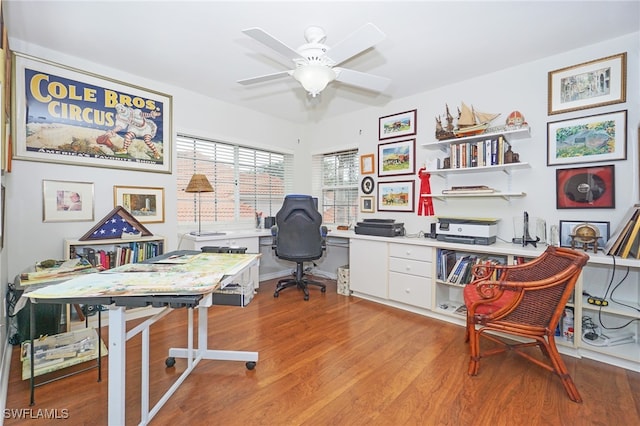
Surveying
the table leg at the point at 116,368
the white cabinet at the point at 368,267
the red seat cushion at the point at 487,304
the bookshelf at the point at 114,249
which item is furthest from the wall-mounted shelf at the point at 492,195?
the bookshelf at the point at 114,249

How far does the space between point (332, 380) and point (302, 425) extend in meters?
0.41

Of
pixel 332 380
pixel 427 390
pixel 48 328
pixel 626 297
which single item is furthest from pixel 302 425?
pixel 626 297

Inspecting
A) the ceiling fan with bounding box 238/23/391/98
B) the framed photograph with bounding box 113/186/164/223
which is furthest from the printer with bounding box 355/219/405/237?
the framed photograph with bounding box 113/186/164/223

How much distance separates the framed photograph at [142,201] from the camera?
294 cm

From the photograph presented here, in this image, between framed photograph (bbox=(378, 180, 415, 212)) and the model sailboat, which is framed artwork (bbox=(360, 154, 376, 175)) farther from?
the model sailboat

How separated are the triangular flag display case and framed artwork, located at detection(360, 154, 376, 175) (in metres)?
2.64

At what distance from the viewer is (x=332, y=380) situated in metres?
1.86

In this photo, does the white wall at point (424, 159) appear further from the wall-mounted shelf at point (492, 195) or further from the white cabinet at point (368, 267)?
the white cabinet at point (368, 267)

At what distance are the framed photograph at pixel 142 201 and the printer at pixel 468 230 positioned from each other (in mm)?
2954

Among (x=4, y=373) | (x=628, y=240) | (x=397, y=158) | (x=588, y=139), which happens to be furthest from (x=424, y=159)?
(x=4, y=373)

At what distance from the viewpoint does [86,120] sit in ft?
8.93

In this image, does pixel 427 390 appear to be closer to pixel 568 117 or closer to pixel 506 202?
pixel 506 202

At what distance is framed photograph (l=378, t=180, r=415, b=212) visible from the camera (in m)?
3.55

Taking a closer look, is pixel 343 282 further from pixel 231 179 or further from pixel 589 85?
pixel 589 85
